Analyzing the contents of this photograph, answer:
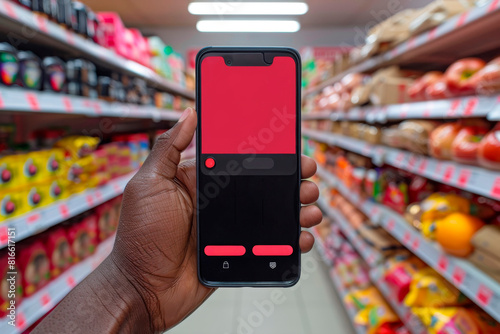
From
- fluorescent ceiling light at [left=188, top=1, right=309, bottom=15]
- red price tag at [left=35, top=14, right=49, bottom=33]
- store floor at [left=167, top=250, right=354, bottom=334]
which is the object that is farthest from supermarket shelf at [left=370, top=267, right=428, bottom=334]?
fluorescent ceiling light at [left=188, top=1, right=309, bottom=15]

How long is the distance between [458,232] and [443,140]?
1.11 ft

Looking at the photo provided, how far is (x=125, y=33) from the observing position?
2.36 meters

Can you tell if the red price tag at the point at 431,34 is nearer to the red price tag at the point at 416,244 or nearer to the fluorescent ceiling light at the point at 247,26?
the red price tag at the point at 416,244

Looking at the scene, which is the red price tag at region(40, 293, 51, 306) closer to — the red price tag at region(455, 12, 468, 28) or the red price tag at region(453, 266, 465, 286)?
the red price tag at region(453, 266, 465, 286)

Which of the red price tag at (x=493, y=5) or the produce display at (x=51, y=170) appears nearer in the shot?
the red price tag at (x=493, y=5)

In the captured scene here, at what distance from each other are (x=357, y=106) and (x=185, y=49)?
439cm

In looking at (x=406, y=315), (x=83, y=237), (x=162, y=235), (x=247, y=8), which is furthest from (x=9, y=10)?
(x=247, y=8)

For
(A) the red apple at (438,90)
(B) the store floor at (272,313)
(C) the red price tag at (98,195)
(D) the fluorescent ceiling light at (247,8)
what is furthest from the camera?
(D) the fluorescent ceiling light at (247,8)

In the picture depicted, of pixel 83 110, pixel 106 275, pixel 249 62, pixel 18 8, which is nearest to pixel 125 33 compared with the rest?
pixel 83 110

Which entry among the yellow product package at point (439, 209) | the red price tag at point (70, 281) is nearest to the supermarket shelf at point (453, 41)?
the yellow product package at point (439, 209)

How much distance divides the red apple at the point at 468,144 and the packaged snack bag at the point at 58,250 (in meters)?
1.55

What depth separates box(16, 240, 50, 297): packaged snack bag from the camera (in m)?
1.28

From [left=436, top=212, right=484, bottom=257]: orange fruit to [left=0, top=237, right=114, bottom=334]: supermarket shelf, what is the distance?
4.56ft

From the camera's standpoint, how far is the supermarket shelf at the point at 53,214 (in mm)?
1127
